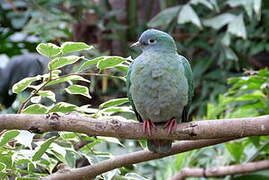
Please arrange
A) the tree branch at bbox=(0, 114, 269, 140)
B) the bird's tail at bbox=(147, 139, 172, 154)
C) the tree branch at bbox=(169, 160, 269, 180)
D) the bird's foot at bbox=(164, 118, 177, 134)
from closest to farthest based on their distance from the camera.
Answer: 1. the tree branch at bbox=(0, 114, 269, 140)
2. the bird's foot at bbox=(164, 118, 177, 134)
3. the bird's tail at bbox=(147, 139, 172, 154)
4. the tree branch at bbox=(169, 160, 269, 180)

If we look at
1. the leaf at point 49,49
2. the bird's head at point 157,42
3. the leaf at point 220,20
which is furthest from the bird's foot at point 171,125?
the leaf at point 220,20

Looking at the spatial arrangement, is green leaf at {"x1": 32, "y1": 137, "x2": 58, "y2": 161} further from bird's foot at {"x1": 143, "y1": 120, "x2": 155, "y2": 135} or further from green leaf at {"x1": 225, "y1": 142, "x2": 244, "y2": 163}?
green leaf at {"x1": 225, "y1": 142, "x2": 244, "y2": 163}

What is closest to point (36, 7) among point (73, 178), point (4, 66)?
point (4, 66)

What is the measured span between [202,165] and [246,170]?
0.57 metres

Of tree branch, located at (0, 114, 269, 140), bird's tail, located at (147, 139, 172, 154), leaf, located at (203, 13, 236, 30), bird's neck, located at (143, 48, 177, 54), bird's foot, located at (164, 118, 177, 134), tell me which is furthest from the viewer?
leaf, located at (203, 13, 236, 30)

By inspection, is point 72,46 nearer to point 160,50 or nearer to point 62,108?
point 62,108

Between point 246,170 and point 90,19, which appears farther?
point 90,19

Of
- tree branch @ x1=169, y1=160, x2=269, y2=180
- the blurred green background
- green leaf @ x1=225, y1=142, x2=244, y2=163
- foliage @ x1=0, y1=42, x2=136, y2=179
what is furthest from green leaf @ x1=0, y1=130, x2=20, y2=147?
the blurred green background

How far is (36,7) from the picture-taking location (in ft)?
10.8

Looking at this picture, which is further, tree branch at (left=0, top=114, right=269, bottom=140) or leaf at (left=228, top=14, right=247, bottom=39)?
leaf at (left=228, top=14, right=247, bottom=39)

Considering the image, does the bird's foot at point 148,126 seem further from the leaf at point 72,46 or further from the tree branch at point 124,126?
the leaf at point 72,46

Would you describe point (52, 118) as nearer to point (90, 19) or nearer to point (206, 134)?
point (206, 134)

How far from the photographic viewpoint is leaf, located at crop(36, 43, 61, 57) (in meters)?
1.35

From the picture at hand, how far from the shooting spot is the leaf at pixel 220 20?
10.4 feet
